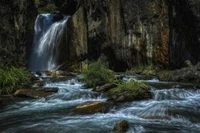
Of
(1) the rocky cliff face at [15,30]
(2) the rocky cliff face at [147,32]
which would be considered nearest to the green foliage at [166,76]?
(2) the rocky cliff face at [147,32]

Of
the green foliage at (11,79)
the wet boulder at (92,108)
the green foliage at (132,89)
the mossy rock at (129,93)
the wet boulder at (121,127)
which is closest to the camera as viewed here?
the wet boulder at (121,127)

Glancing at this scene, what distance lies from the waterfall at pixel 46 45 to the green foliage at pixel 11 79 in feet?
31.5

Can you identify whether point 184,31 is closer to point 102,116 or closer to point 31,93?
point 31,93

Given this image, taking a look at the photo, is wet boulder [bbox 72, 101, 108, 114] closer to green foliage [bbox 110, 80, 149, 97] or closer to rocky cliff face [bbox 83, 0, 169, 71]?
green foliage [bbox 110, 80, 149, 97]

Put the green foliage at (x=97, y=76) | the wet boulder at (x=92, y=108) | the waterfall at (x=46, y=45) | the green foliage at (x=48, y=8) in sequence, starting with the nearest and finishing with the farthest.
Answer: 1. the wet boulder at (x=92, y=108)
2. the green foliage at (x=97, y=76)
3. the waterfall at (x=46, y=45)
4. the green foliage at (x=48, y=8)

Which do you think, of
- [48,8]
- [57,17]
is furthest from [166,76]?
[48,8]

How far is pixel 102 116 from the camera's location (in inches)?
403

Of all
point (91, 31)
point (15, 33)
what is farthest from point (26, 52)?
point (91, 31)

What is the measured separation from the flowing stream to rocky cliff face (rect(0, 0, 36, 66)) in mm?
12249

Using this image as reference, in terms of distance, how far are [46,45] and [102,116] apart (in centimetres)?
1853

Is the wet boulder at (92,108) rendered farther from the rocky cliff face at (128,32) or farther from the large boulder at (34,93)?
the rocky cliff face at (128,32)

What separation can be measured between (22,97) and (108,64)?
→ 13.3 meters

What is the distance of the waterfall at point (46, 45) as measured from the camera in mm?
27156

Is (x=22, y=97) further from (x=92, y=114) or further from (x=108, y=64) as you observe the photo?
(x=108, y=64)
